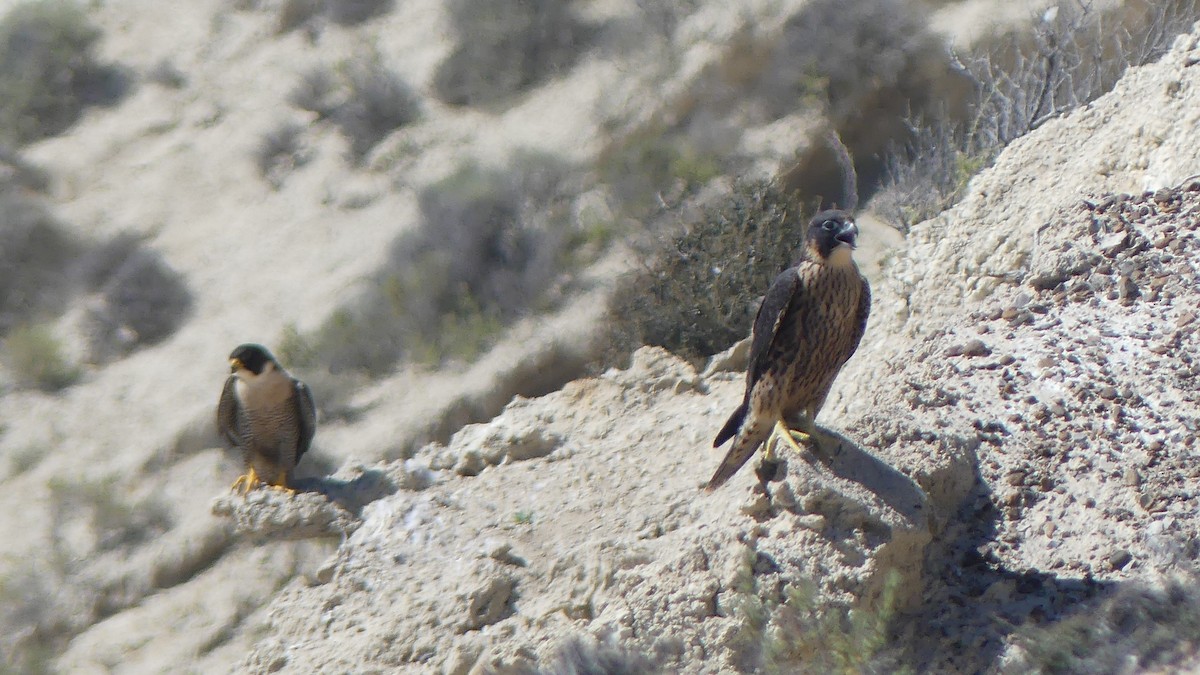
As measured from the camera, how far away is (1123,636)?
3.25m

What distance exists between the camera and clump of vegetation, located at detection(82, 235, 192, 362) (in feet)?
37.1

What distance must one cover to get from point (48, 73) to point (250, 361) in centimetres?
895

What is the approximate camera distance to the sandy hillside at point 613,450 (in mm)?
3738

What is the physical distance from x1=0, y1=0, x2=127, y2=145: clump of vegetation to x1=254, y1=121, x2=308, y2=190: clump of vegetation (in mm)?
2651

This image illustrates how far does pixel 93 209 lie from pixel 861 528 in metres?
11.3

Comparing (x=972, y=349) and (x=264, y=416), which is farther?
(x=264, y=416)

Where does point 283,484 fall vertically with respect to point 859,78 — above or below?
below

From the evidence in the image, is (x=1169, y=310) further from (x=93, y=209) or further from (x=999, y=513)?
(x=93, y=209)

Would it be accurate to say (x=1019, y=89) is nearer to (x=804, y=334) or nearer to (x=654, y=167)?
(x=654, y=167)

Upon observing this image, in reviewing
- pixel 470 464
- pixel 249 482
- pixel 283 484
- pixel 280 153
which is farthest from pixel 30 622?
pixel 280 153

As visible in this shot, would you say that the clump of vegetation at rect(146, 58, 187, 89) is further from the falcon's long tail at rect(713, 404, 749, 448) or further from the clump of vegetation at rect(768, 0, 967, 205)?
the falcon's long tail at rect(713, 404, 749, 448)

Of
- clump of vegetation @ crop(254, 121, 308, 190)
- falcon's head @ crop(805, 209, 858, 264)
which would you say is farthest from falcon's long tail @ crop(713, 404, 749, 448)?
clump of vegetation @ crop(254, 121, 308, 190)

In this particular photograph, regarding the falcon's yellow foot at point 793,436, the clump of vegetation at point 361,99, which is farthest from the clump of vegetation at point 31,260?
the falcon's yellow foot at point 793,436

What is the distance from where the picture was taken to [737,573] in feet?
12.1
